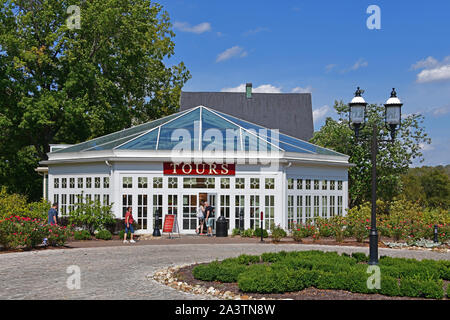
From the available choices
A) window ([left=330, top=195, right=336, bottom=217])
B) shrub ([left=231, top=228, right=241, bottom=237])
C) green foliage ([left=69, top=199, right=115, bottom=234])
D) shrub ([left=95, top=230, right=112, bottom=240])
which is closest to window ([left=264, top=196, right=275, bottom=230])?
shrub ([left=231, top=228, right=241, bottom=237])

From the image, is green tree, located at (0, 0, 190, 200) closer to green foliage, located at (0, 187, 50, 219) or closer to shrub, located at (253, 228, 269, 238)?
green foliage, located at (0, 187, 50, 219)

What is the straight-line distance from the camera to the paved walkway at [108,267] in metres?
9.62

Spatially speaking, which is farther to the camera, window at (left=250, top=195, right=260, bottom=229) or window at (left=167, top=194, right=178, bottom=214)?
window at (left=250, top=195, right=260, bottom=229)

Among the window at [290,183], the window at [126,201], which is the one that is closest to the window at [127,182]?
the window at [126,201]

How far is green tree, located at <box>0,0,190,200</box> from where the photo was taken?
31.3m

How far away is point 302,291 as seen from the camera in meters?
9.86

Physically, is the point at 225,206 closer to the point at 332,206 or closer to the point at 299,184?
the point at 299,184

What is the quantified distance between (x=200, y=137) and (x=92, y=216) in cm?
610

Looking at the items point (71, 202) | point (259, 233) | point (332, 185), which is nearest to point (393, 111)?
point (259, 233)

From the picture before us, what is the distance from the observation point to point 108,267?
1310 centimetres

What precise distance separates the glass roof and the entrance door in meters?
2.23

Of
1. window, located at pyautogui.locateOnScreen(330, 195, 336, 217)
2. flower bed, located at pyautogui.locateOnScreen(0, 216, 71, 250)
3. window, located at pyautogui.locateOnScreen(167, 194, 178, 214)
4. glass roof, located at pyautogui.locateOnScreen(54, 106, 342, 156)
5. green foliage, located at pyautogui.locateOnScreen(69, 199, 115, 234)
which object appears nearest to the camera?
flower bed, located at pyautogui.locateOnScreen(0, 216, 71, 250)

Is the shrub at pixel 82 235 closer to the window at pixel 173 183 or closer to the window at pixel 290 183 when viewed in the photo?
the window at pixel 173 183

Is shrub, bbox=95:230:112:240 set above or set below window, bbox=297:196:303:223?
below
